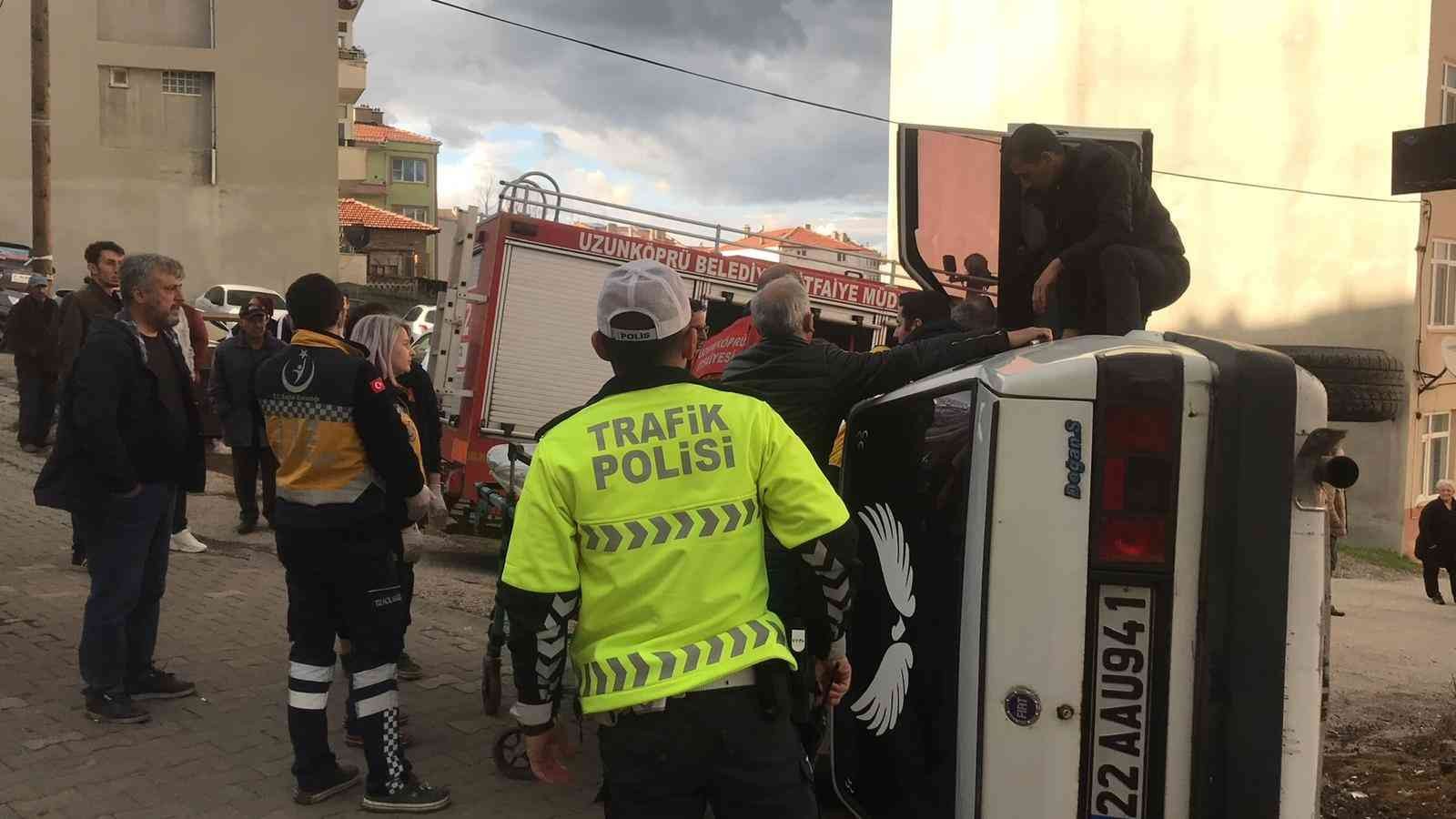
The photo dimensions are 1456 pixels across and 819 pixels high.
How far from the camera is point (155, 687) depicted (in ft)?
17.3

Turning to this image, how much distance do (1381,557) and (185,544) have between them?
19719mm

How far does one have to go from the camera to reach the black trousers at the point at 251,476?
8922 millimetres

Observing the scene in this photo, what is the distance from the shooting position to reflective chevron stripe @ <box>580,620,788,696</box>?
98.3 inches

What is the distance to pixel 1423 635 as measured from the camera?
34.2 feet

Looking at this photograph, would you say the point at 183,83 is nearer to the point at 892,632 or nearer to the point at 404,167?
the point at 892,632

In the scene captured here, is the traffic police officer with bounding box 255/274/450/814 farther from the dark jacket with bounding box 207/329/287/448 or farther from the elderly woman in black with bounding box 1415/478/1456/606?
the elderly woman in black with bounding box 1415/478/1456/606

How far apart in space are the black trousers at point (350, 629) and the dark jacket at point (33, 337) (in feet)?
29.9

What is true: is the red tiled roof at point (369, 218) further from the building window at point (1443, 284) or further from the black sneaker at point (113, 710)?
the black sneaker at point (113, 710)

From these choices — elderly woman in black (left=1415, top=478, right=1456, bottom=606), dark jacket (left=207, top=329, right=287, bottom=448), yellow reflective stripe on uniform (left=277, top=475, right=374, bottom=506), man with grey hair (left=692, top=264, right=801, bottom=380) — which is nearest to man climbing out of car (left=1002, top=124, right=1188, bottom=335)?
yellow reflective stripe on uniform (left=277, top=475, right=374, bottom=506)

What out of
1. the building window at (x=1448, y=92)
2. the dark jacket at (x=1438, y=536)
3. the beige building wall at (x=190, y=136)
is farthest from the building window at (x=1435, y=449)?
the beige building wall at (x=190, y=136)

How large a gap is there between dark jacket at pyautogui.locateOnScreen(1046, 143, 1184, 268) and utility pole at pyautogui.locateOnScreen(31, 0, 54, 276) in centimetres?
1393

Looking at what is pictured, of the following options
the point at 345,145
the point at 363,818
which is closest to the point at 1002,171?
the point at 363,818

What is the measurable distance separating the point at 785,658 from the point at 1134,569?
74cm

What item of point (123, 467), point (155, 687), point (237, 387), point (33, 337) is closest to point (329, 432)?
point (123, 467)
